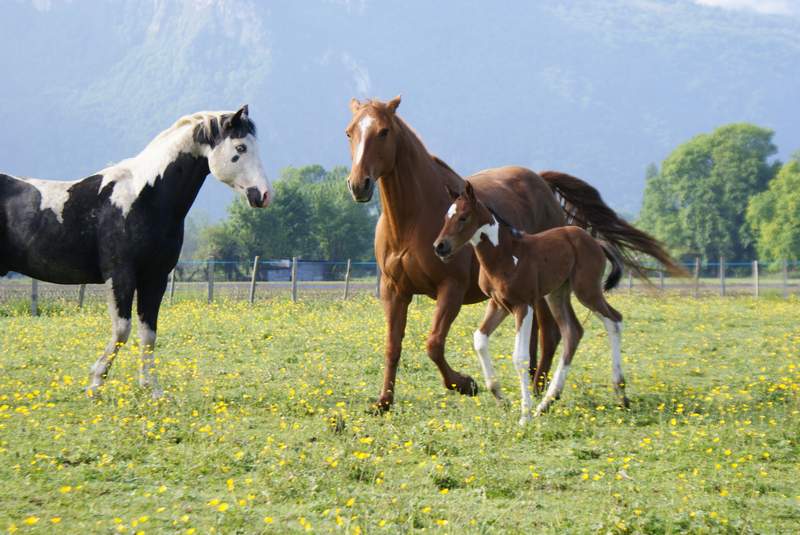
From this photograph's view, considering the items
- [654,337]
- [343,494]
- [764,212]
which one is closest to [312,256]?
[764,212]

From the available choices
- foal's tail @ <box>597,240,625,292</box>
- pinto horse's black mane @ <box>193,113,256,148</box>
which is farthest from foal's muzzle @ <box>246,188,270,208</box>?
foal's tail @ <box>597,240,625,292</box>

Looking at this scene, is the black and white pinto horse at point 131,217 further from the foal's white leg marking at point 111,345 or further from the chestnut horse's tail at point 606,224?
the chestnut horse's tail at point 606,224

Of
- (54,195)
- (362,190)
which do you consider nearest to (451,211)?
(362,190)

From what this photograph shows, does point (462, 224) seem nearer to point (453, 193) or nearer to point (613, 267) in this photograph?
point (453, 193)

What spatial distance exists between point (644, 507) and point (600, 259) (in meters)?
3.54

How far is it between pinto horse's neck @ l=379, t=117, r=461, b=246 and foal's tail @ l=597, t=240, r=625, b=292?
2400 mm

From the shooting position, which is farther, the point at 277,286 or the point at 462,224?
the point at 277,286

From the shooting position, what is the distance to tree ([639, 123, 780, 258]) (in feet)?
245

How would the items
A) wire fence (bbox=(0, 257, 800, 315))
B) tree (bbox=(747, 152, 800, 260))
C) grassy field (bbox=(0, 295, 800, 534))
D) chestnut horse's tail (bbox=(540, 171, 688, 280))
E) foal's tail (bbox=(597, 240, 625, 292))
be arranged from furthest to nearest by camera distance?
tree (bbox=(747, 152, 800, 260)) < wire fence (bbox=(0, 257, 800, 315)) < chestnut horse's tail (bbox=(540, 171, 688, 280)) < foal's tail (bbox=(597, 240, 625, 292)) < grassy field (bbox=(0, 295, 800, 534))

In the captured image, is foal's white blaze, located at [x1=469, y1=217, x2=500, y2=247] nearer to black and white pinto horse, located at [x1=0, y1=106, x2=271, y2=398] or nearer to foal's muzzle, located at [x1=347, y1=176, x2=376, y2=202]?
foal's muzzle, located at [x1=347, y1=176, x2=376, y2=202]

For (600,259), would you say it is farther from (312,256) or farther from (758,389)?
(312,256)

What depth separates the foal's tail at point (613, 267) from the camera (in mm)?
8773

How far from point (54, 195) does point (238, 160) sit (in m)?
1.88

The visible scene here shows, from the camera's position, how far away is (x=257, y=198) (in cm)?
763
